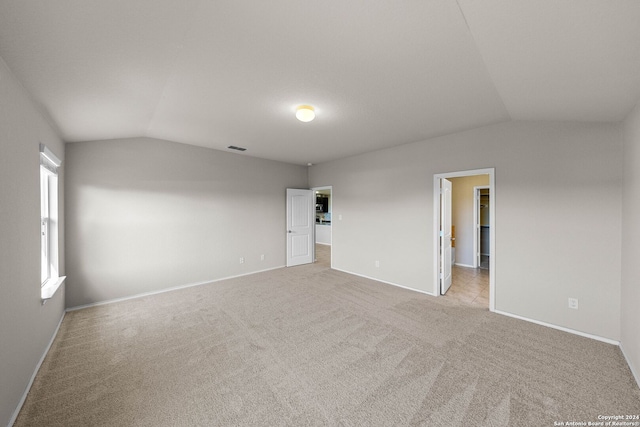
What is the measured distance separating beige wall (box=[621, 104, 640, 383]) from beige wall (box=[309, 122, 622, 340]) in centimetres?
15

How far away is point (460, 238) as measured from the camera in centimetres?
611

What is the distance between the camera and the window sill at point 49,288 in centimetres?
232

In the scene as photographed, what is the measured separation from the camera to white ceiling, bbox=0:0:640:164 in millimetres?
1313

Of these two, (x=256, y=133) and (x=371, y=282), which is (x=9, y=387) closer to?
(x=256, y=133)

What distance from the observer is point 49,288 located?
2.56 m

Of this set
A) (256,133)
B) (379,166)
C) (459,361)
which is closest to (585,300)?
(459,361)

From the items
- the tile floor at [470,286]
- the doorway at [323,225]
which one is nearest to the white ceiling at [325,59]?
the tile floor at [470,286]

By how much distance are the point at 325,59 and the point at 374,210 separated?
10.8 feet

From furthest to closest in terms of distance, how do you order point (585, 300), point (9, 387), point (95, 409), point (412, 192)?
point (412, 192), point (585, 300), point (95, 409), point (9, 387)

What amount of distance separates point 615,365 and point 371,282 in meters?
2.97

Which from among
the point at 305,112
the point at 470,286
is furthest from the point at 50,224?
the point at 470,286

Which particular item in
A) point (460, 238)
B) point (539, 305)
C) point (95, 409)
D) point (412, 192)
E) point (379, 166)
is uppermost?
point (379, 166)

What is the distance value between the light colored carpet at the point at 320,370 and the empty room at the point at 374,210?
2 cm

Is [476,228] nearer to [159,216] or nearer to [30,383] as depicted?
[159,216]
